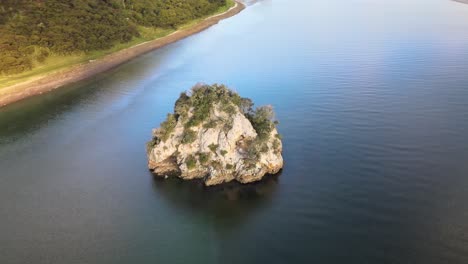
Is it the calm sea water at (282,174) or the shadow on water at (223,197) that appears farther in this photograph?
the shadow on water at (223,197)

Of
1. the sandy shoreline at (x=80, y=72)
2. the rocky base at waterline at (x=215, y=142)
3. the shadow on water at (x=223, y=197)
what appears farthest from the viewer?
the sandy shoreline at (x=80, y=72)

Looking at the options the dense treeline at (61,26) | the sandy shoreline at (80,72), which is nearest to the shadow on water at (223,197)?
the sandy shoreline at (80,72)

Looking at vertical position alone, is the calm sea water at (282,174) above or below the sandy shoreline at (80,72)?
below

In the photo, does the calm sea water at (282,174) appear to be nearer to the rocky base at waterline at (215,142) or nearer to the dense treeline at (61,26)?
the rocky base at waterline at (215,142)

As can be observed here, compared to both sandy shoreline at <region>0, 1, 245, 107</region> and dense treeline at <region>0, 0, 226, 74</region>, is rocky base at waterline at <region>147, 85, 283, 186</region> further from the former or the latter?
dense treeline at <region>0, 0, 226, 74</region>

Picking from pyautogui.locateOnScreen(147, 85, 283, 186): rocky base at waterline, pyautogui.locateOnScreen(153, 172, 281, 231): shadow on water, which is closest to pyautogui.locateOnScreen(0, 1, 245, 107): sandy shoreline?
pyautogui.locateOnScreen(147, 85, 283, 186): rocky base at waterline

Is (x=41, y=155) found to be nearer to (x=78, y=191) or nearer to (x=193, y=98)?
(x=78, y=191)
